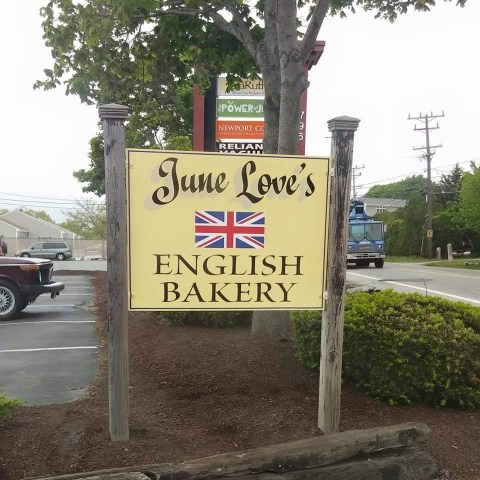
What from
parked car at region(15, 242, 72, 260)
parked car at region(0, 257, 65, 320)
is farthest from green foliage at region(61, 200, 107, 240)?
parked car at region(0, 257, 65, 320)

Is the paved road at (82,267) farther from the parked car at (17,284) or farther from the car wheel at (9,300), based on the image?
the car wheel at (9,300)

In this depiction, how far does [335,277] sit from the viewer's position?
3.52m

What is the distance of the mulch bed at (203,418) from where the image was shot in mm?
3176

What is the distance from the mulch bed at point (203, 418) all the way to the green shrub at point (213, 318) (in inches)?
43.6

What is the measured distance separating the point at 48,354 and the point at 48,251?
41616 mm

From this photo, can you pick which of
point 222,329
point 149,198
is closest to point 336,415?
point 149,198

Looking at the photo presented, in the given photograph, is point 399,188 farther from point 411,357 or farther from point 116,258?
point 116,258

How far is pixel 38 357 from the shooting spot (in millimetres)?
6402

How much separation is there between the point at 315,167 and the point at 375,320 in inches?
56.8

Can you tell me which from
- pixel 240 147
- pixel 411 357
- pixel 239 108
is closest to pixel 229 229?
pixel 411 357

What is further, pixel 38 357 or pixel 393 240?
pixel 393 240

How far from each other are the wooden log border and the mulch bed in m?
0.31

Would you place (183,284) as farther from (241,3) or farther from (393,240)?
(393,240)

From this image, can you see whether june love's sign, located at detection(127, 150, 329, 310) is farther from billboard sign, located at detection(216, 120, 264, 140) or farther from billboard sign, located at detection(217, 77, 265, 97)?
billboard sign, located at detection(217, 77, 265, 97)
